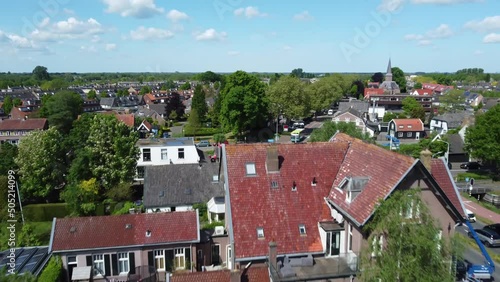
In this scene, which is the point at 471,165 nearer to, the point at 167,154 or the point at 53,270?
the point at 167,154

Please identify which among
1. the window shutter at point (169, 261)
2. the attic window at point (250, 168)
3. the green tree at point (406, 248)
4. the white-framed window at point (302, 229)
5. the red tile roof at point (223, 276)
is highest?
the attic window at point (250, 168)

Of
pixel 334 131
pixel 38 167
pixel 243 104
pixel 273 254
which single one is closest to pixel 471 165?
pixel 334 131

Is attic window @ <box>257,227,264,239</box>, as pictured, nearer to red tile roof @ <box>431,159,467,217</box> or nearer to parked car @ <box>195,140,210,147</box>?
red tile roof @ <box>431,159,467,217</box>

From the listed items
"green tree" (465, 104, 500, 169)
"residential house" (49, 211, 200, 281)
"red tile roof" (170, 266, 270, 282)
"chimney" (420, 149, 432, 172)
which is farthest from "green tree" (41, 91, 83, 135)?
"green tree" (465, 104, 500, 169)

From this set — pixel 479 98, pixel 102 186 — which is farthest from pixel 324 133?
pixel 479 98

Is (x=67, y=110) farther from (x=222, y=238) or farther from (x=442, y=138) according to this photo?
(x=442, y=138)

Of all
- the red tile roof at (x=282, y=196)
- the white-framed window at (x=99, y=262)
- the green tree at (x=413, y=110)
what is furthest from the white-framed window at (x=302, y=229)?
the green tree at (x=413, y=110)

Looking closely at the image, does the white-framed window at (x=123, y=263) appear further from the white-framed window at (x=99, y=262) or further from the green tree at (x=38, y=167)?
the green tree at (x=38, y=167)
